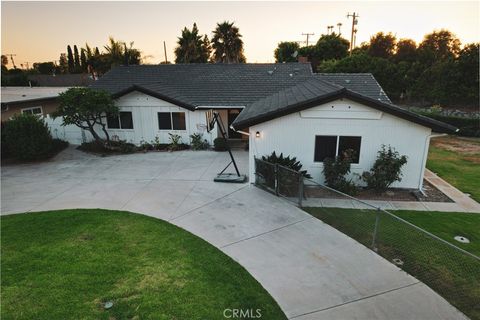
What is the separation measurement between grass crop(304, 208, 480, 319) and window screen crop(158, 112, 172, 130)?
11082 millimetres

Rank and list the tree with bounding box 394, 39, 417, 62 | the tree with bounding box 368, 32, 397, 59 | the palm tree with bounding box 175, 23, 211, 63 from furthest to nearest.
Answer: the tree with bounding box 368, 32, 397, 59
the tree with bounding box 394, 39, 417, 62
the palm tree with bounding box 175, 23, 211, 63

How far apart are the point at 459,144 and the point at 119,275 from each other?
22.8 meters

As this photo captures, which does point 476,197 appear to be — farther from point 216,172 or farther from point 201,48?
point 201,48

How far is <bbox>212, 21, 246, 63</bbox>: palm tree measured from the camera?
42156 millimetres

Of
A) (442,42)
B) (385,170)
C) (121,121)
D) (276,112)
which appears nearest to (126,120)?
(121,121)

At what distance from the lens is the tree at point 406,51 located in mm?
51669

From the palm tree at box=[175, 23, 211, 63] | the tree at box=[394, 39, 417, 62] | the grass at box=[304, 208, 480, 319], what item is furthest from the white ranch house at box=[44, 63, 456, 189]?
the tree at box=[394, 39, 417, 62]

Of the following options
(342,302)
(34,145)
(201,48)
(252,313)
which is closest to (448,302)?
(342,302)

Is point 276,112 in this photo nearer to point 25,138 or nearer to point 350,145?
point 350,145

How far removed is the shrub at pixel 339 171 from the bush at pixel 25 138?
46.7ft

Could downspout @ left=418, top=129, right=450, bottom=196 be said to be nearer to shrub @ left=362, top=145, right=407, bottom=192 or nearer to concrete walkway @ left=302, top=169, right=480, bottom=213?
shrub @ left=362, top=145, right=407, bottom=192

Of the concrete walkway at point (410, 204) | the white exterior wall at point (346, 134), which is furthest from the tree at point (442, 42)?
the concrete walkway at point (410, 204)

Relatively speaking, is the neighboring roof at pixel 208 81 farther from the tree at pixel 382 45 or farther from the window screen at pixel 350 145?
the tree at pixel 382 45

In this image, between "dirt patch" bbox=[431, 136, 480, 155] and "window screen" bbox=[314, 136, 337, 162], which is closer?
"window screen" bbox=[314, 136, 337, 162]
